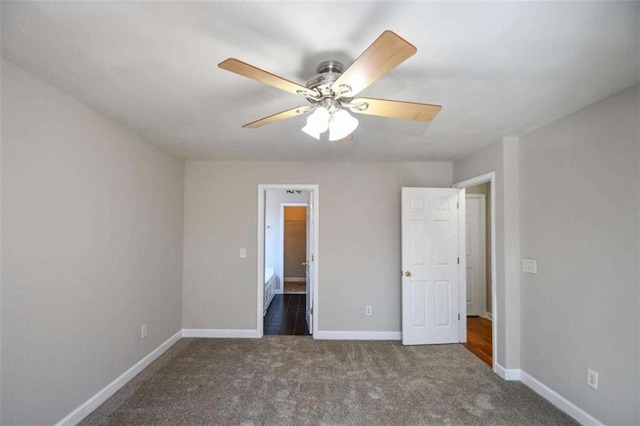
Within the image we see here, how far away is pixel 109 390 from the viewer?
8.05ft

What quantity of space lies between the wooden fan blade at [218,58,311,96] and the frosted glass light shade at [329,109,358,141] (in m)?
0.22

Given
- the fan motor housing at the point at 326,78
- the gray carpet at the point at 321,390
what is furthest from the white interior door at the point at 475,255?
the fan motor housing at the point at 326,78

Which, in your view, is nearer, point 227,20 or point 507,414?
point 227,20

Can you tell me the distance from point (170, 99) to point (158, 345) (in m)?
2.77

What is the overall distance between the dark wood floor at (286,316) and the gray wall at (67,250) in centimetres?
170

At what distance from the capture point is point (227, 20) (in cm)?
125

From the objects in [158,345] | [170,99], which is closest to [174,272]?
[158,345]

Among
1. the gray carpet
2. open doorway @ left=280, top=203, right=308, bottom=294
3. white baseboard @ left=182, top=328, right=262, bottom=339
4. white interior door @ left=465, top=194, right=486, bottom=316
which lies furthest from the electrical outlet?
open doorway @ left=280, top=203, right=308, bottom=294

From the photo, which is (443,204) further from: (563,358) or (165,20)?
(165,20)

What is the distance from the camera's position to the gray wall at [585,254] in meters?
1.87

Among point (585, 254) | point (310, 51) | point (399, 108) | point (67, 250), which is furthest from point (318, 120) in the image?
point (585, 254)

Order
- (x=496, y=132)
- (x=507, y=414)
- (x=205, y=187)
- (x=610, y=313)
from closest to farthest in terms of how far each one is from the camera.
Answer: (x=610, y=313)
(x=507, y=414)
(x=496, y=132)
(x=205, y=187)

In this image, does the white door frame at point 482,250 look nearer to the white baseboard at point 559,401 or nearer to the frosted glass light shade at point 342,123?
the white baseboard at point 559,401

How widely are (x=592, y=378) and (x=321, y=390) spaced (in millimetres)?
2086
